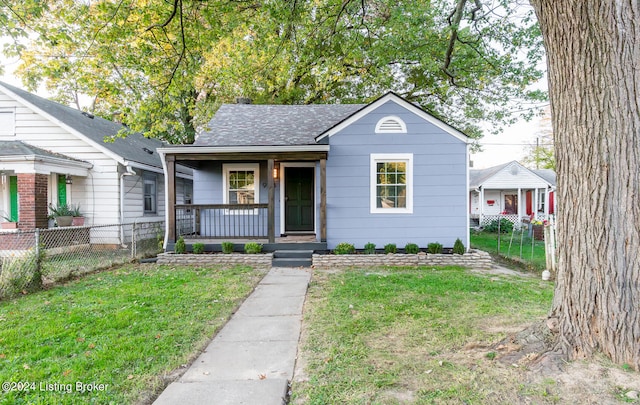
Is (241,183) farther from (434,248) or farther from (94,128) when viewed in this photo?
(94,128)

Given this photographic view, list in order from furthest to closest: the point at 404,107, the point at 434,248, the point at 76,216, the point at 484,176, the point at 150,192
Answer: the point at 484,176 < the point at 150,192 < the point at 76,216 < the point at 404,107 < the point at 434,248

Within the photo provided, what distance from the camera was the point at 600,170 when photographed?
2535 mm

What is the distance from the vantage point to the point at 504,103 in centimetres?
1541

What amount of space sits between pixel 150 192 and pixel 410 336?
1187 cm

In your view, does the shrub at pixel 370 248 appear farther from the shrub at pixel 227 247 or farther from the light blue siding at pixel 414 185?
the shrub at pixel 227 247

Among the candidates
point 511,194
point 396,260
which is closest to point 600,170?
point 396,260

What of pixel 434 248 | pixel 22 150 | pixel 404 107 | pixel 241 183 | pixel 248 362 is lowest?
pixel 248 362

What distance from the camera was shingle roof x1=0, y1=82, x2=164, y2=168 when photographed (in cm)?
1026

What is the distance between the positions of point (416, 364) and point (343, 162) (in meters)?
6.33


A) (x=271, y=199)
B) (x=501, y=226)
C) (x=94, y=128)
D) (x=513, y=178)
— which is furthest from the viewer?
(x=513, y=178)

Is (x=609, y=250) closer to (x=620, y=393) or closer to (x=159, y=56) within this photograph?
(x=620, y=393)

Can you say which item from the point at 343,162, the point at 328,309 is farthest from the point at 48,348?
the point at 343,162

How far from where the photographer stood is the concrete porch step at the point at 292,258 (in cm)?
800

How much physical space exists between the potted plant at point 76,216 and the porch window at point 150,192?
2129 millimetres
